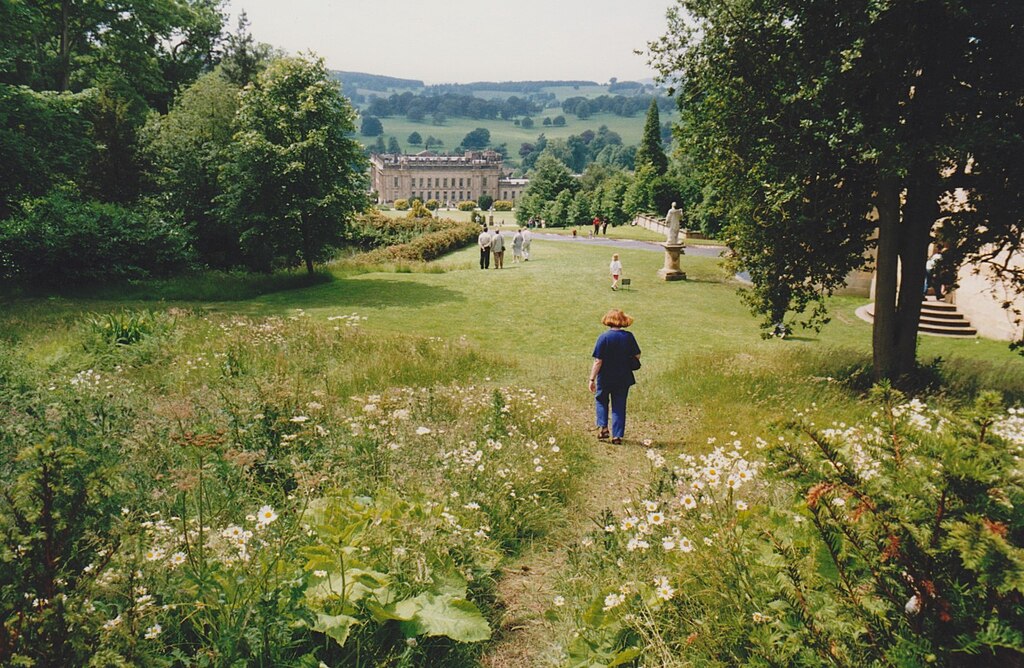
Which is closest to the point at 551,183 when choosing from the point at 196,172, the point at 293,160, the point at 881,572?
the point at 196,172

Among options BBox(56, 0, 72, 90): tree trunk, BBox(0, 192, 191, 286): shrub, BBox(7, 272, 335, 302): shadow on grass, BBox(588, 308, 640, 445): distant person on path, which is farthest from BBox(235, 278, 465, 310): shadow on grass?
BBox(56, 0, 72, 90): tree trunk

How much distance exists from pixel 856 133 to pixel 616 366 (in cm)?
587

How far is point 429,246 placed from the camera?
35531 millimetres

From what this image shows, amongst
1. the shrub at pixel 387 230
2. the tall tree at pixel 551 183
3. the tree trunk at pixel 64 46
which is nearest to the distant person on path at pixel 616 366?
the tree trunk at pixel 64 46

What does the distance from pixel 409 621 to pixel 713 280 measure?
2603cm

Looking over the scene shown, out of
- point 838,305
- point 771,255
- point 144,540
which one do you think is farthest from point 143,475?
point 838,305

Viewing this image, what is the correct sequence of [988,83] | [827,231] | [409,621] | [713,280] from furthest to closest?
[713,280] < [827,231] < [988,83] < [409,621]

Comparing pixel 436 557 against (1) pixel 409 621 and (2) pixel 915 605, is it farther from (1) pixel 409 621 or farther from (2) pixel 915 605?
(2) pixel 915 605

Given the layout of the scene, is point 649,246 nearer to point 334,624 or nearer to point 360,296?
point 360,296

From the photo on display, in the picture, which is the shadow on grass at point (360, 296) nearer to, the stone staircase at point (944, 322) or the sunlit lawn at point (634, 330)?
the sunlit lawn at point (634, 330)

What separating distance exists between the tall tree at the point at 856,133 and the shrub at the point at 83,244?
58.9 feet

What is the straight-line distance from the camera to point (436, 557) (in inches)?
164

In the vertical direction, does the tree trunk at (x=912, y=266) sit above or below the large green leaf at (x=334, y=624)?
above

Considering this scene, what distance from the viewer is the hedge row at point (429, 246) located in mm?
31734
